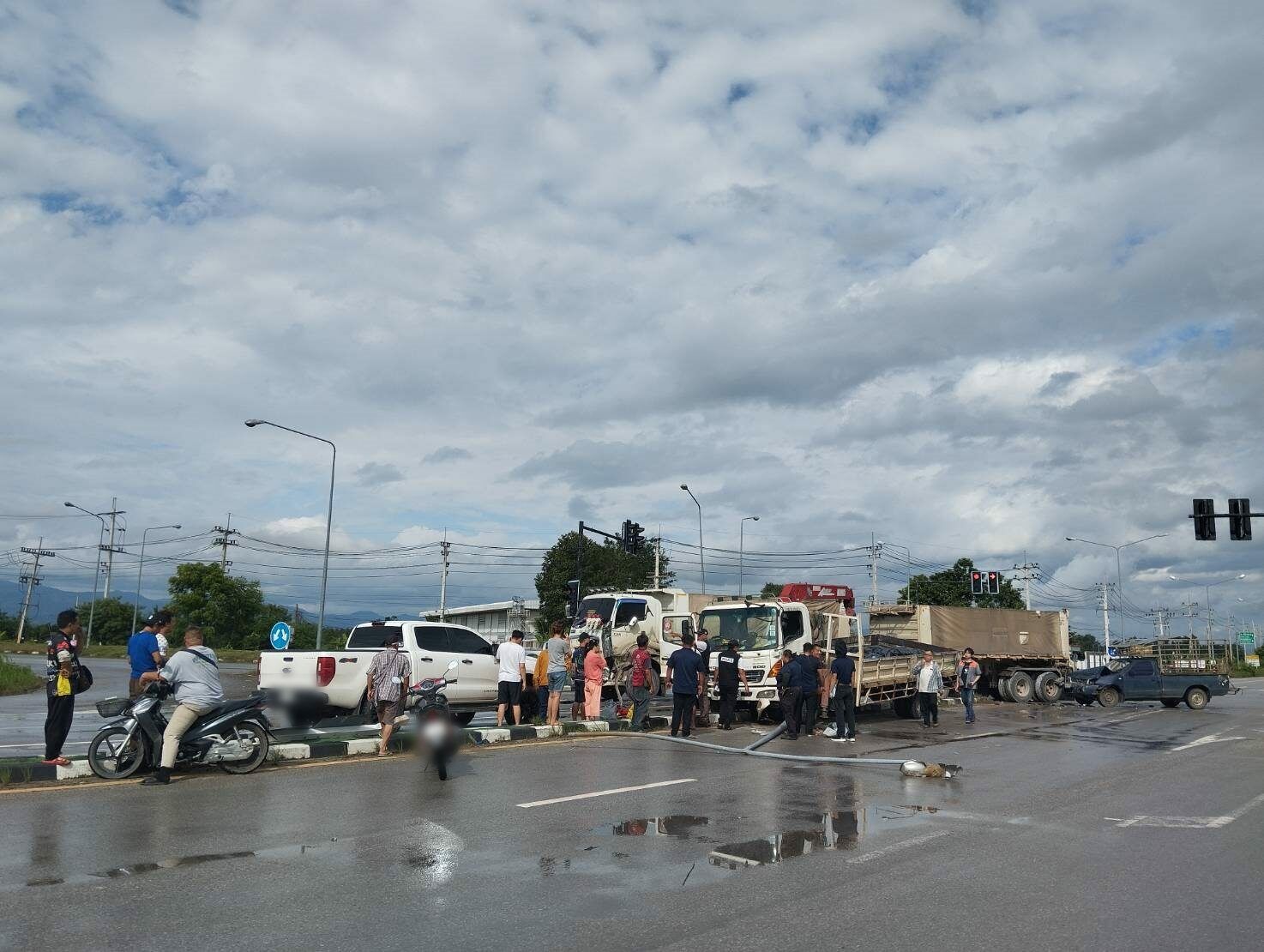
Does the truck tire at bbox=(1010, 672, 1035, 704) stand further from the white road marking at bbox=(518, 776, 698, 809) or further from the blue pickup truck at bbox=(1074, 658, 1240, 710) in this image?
the white road marking at bbox=(518, 776, 698, 809)

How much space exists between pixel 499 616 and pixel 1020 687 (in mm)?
76244

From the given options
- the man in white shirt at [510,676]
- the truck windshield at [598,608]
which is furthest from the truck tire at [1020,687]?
the man in white shirt at [510,676]

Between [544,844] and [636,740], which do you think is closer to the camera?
[544,844]

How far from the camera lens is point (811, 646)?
16891 mm

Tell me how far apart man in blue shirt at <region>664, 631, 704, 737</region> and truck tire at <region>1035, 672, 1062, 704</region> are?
669 inches

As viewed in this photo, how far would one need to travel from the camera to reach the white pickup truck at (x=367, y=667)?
15352 millimetres

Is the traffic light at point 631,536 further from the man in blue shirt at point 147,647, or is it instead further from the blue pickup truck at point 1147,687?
the man in blue shirt at point 147,647

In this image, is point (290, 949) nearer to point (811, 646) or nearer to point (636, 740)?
point (636, 740)

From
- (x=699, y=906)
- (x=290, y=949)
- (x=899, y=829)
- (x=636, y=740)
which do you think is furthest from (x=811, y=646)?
(x=290, y=949)

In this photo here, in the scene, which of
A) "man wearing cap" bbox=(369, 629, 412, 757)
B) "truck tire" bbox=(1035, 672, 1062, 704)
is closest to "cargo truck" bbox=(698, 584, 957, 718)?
"man wearing cap" bbox=(369, 629, 412, 757)

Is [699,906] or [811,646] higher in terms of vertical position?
[811,646]

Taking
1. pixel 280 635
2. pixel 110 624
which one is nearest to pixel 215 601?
pixel 110 624

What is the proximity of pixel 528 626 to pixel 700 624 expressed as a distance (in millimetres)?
77222

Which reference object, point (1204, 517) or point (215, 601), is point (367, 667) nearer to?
point (1204, 517)
